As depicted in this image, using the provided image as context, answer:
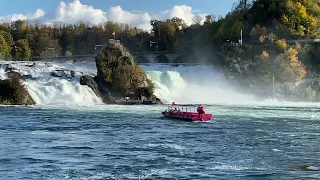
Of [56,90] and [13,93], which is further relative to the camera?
[56,90]

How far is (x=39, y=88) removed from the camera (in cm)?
6569

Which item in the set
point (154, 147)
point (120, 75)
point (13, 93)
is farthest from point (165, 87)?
point (154, 147)

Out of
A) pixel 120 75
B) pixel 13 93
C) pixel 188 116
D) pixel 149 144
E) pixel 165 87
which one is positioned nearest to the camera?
pixel 149 144

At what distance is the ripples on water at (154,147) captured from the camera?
25.0 meters

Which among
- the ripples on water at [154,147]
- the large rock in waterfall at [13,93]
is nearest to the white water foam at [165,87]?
the large rock in waterfall at [13,93]

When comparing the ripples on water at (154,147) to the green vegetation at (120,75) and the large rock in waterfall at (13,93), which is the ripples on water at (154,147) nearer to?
the large rock in waterfall at (13,93)

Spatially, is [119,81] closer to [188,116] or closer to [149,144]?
[188,116]

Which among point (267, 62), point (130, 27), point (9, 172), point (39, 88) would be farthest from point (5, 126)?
point (130, 27)

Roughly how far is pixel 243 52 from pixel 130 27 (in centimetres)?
7226

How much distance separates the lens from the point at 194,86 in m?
82.1

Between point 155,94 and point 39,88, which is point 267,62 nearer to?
point 155,94

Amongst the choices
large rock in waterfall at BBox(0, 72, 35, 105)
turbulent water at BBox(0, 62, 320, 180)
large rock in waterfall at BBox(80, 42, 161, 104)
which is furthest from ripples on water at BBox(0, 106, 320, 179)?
large rock in waterfall at BBox(80, 42, 161, 104)

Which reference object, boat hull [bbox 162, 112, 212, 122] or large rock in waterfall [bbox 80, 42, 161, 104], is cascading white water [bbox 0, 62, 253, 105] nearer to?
large rock in waterfall [bbox 80, 42, 161, 104]

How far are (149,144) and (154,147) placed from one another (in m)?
1.23
